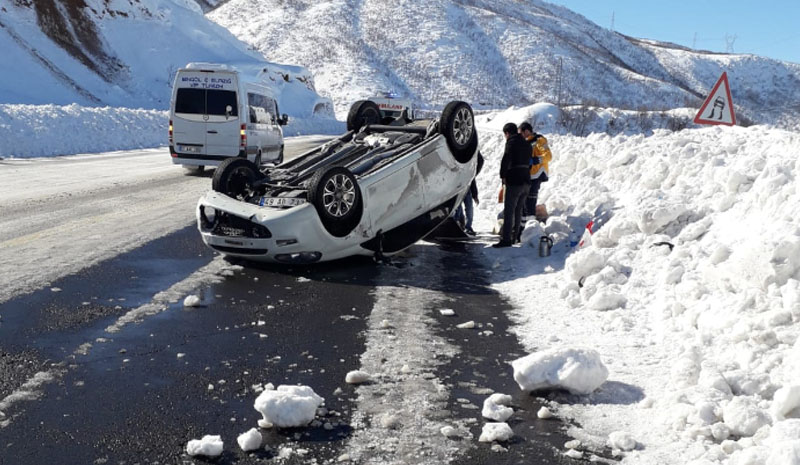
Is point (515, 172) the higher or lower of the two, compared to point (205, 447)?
higher

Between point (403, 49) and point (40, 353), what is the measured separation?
129 metres

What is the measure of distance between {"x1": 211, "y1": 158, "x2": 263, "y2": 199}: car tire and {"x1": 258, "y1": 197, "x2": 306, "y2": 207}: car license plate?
586mm

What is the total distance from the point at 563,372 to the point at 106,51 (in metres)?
54.7

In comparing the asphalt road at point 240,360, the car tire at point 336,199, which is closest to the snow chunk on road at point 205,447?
the asphalt road at point 240,360

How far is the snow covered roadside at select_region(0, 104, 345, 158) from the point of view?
20.6 meters

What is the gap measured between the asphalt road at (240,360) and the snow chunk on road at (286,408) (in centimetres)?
6

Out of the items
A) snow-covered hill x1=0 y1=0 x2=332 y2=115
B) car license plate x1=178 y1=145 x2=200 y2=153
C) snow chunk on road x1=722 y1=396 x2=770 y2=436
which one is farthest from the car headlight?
snow-covered hill x1=0 y1=0 x2=332 y2=115

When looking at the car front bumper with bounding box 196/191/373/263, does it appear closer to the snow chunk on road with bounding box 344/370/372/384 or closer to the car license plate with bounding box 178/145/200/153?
the snow chunk on road with bounding box 344/370/372/384

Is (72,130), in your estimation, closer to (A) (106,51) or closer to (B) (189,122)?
(B) (189,122)

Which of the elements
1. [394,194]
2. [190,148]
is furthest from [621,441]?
[190,148]

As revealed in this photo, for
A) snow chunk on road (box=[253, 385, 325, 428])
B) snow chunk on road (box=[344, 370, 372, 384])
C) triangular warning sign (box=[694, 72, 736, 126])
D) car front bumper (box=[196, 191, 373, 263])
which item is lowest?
snow chunk on road (box=[344, 370, 372, 384])

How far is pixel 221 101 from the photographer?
15.7 m

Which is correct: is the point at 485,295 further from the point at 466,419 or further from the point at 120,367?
the point at 120,367

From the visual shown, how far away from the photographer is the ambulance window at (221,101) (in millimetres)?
15695
